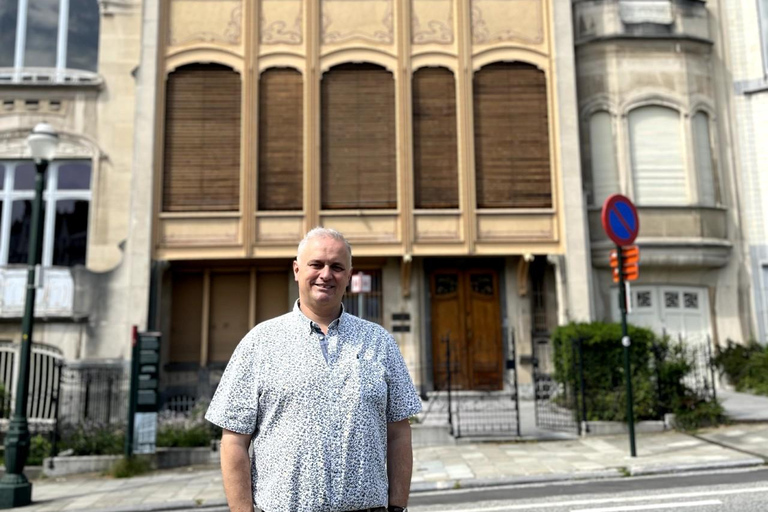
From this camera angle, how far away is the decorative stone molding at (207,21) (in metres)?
17.1

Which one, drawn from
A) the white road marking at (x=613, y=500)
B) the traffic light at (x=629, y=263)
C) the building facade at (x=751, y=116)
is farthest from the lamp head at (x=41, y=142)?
the building facade at (x=751, y=116)

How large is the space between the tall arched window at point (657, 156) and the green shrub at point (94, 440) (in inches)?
538

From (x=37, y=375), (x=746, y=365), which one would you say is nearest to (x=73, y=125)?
(x=37, y=375)

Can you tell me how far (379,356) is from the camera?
8.98 feet

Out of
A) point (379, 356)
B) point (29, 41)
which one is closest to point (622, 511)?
point (379, 356)

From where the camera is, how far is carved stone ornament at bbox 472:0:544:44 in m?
17.3

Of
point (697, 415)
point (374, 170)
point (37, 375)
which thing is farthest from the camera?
point (374, 170)

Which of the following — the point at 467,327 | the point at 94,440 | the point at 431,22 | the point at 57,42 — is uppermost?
the point at 431,22

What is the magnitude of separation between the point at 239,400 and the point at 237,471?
27 centimetres

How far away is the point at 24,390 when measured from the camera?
9.37 meters

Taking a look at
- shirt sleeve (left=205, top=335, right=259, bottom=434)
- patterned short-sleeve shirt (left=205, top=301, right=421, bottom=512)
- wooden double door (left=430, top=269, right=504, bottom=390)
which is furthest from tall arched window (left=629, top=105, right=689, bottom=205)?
shirt sleeve (left=205, top=335, right=259, bottom=434)

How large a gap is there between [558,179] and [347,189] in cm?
541

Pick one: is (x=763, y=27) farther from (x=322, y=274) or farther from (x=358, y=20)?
(x=322, y=274)

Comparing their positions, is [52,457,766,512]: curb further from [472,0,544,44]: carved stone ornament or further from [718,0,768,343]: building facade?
[472,0,544,44]: carved stone ornament
